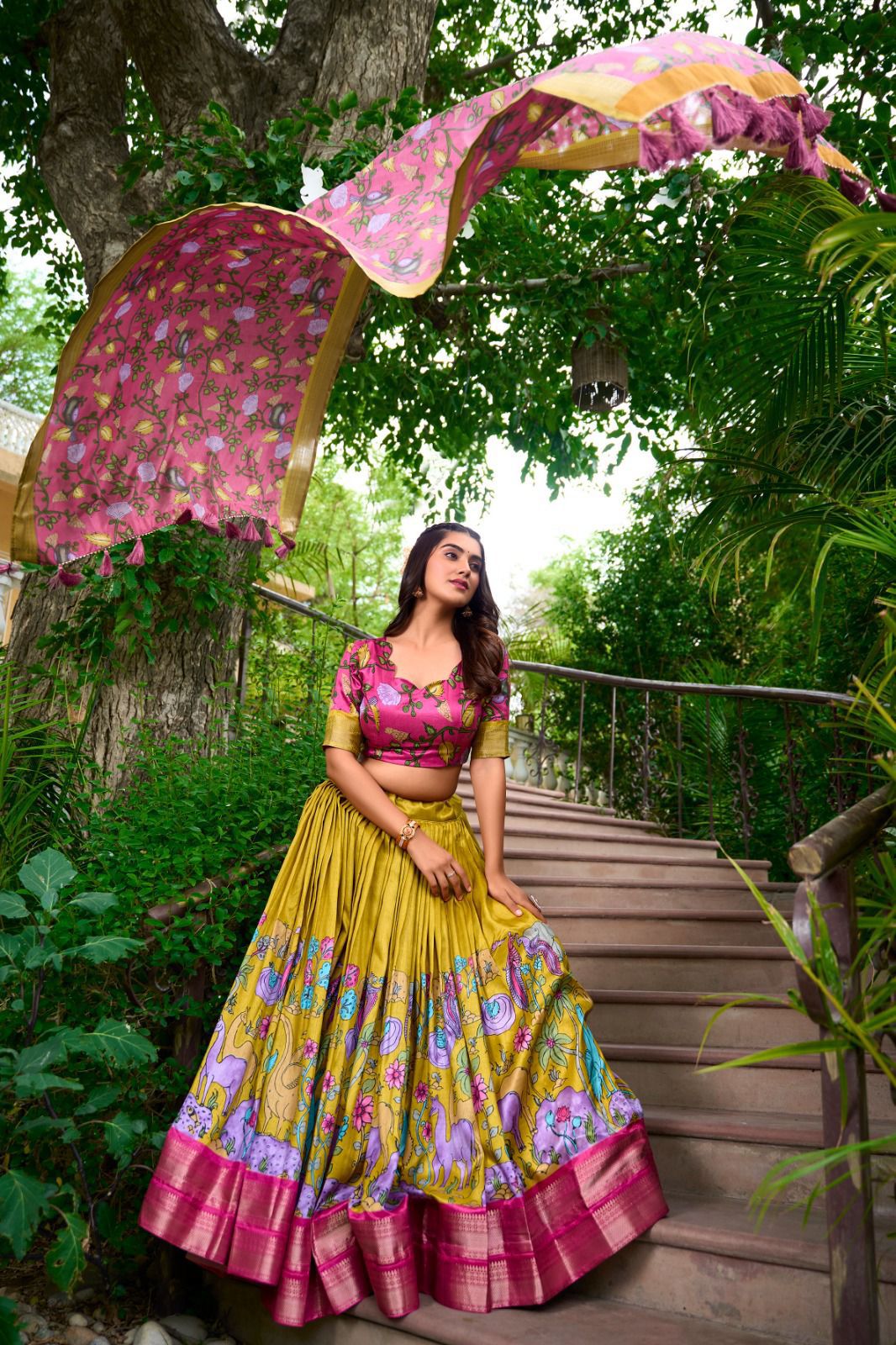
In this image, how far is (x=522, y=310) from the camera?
5.60 metres

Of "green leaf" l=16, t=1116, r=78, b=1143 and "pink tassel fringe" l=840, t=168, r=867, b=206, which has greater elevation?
"pink tassel fringe" l=840, t=168, r=867, b=206

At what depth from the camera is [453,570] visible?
2.86 meters

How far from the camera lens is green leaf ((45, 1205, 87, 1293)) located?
2.14 m

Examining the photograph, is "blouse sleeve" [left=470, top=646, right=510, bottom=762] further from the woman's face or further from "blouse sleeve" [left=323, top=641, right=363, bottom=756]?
"blouse sleeve" [left=323, top=641, right=363, bottom=756]

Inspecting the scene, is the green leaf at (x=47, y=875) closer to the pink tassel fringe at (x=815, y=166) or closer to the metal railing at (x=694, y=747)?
the pink tassel fringe at (x=815, y=166)

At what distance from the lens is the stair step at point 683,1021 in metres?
3.26

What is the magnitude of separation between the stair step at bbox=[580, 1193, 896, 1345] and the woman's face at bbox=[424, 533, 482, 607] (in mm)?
1584

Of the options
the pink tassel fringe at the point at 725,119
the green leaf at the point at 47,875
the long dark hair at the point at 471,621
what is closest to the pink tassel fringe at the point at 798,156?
the pink tassel fringe at the point at 725,119

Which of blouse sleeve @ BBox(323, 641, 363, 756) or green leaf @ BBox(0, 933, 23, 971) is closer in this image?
green leaf @ BBox(0, 933, 23, 971)

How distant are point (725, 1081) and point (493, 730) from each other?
125 centimetres

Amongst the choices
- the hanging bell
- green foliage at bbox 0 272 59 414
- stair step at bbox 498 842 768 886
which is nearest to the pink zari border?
stair step at bbox 498 842 768 886

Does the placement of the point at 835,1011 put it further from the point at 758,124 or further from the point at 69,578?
the point at 69,578

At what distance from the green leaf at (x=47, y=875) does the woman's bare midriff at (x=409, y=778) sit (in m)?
0.77

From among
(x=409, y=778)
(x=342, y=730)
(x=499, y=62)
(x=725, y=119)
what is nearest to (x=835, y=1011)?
(x=409, y=778)
